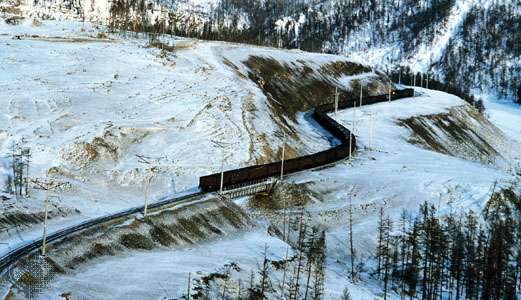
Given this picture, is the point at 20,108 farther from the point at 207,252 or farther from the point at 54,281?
the point at 54,281

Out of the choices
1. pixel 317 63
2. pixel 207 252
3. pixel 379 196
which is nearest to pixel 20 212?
pixel 207 252

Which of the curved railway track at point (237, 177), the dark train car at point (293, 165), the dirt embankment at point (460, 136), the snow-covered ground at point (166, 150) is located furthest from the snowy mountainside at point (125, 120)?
the dirt embankment at point (460, 136)

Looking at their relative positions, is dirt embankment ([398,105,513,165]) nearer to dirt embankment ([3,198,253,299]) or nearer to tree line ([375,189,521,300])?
tree line ([375,189,521,300])

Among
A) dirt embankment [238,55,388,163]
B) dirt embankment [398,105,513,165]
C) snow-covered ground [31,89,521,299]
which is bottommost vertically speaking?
dirt embankment [398,105,513,165]

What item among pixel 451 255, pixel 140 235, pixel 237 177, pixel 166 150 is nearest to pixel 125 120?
pixel 166 150

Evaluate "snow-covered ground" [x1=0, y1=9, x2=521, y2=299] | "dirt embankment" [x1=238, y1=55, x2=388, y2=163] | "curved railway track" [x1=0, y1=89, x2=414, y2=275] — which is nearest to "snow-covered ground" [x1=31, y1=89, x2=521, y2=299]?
"snow-covered ground" [x1=0, y1=9, x2=521, y2=299]

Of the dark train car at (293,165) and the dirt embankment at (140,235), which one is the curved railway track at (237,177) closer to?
the dark train car at (293,165)
